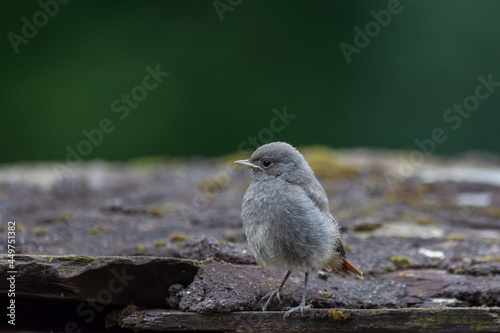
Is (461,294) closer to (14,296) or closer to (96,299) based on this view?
(96,299)

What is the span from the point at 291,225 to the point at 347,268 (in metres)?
0.49

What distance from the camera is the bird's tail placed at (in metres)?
3.84

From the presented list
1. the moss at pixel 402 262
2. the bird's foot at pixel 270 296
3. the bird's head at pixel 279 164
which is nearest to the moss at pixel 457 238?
the moss at pixel 402 262

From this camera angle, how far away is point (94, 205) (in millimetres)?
5863

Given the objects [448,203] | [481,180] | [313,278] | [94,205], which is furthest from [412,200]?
[94,205]

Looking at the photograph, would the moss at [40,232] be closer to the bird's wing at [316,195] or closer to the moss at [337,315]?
the bird's wing at [316,195]

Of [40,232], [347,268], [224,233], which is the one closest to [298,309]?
[347,268]

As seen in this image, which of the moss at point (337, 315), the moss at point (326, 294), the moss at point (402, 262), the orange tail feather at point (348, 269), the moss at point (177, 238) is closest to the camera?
the moss at point (337, 315)

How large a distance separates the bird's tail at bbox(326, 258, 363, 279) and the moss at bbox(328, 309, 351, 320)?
2.41 feet

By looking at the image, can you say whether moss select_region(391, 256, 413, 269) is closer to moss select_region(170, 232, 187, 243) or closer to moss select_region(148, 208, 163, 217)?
moss select_region(170, 232, 187, 243)

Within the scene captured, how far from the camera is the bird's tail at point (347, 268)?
3.84 m

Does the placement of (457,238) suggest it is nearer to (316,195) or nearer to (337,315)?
(316,195)

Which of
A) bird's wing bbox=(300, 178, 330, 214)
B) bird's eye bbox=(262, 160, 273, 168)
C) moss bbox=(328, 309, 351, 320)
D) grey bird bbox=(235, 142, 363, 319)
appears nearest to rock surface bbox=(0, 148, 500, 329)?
grey bird bbox=(235, 142, 363, 319)

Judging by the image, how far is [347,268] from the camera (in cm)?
391
